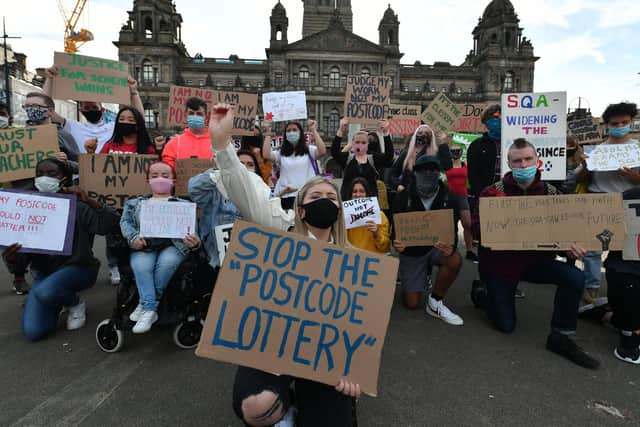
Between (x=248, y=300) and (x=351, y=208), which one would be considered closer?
(x=248, y=300)

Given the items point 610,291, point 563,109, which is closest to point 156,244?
point 610,291

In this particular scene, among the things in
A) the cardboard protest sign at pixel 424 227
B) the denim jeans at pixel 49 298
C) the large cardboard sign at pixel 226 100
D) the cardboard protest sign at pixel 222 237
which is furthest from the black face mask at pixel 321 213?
the large cardboard sign at pixel 226 100

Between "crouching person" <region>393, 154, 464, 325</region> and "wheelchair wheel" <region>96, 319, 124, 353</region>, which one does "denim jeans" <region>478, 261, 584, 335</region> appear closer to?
"crouching person" <region>393, 154, 464, 325</region>

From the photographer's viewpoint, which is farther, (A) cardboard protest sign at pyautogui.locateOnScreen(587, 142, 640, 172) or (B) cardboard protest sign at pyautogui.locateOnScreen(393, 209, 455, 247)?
(B) cardboard protest sign at pyautogui.locateOnScreen(393, 209, 455, 247)

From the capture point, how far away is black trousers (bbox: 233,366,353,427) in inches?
69.6

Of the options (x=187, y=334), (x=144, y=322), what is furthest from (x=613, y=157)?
(x=144, y=322)

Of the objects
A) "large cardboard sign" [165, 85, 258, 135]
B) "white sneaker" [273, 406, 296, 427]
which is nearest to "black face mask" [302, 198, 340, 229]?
"white sneaker" [273, 406, 296, 427]

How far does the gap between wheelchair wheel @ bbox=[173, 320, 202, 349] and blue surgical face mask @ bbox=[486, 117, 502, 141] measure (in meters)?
4.02

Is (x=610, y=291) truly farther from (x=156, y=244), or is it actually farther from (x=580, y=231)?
(x=156, y=244)

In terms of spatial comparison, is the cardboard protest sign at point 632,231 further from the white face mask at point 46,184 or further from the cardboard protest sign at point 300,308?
the white face mask at point 46,184

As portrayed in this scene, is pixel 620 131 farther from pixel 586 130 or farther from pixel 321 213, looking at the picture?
pixel 586 130

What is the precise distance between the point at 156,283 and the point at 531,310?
3915mm

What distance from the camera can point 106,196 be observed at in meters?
3.52

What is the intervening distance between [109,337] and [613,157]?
15.7 ft
